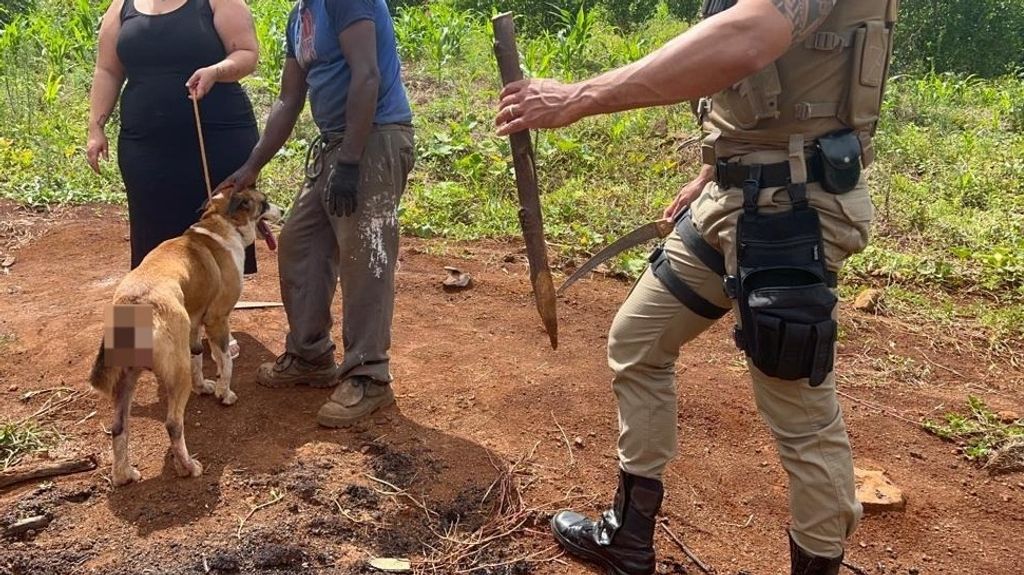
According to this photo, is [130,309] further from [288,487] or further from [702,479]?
[702,479]

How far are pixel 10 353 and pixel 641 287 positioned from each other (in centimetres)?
350

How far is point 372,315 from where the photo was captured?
387 cm

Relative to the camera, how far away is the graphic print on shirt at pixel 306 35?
3660 millimetres

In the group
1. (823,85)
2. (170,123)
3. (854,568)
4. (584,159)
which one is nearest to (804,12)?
(823,85)

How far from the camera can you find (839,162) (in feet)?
7.82

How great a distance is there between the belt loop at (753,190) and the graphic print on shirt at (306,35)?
203 centimetres

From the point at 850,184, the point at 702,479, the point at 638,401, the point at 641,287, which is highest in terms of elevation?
the point at 850,184

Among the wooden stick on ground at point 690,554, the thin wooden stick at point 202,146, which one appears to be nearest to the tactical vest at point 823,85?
the wooden stick on ground at point 690,554

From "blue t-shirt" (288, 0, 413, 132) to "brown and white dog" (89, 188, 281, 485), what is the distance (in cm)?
67

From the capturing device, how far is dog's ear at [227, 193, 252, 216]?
13.3 feet

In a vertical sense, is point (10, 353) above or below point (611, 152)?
below

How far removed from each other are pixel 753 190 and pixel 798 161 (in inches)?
5.5

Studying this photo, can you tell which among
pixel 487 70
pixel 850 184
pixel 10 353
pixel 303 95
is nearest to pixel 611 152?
pixel 487 70

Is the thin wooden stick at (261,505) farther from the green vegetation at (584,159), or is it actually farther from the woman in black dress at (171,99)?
the green vegetation at (584,159)
